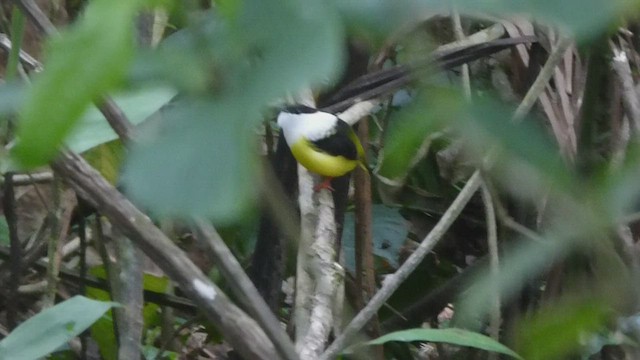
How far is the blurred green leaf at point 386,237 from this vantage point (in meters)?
1.59

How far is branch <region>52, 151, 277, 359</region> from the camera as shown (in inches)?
17.8

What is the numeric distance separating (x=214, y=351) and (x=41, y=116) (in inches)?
66.0

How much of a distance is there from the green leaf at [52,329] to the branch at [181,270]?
0.27m

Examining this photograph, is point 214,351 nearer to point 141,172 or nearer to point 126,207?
point 126,207

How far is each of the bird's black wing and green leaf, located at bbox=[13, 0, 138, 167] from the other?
1137mm

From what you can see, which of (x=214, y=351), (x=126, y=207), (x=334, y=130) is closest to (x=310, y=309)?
(x=126, y=207)

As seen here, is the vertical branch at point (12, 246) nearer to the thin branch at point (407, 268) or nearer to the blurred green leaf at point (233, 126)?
the thin branch at point (407, 268)

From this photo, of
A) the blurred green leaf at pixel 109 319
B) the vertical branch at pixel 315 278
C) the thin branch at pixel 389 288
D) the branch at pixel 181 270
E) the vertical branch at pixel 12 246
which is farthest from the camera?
the blurred green leaf at pixel 109 319

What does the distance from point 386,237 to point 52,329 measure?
2.95 feet

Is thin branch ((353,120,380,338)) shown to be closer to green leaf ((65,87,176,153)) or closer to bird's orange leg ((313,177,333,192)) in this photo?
bird's orange leg ((313,177,333,192))

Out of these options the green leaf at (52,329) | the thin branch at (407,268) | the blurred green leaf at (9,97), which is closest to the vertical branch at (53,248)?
the green leaf at (52,329)

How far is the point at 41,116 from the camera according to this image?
21 centimetres

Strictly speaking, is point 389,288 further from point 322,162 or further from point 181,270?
point 322,162

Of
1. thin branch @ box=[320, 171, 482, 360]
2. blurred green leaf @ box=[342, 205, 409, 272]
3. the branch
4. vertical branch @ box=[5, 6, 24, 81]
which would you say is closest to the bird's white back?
blurred green leaf @ box=[342, 205, 409, 272]
